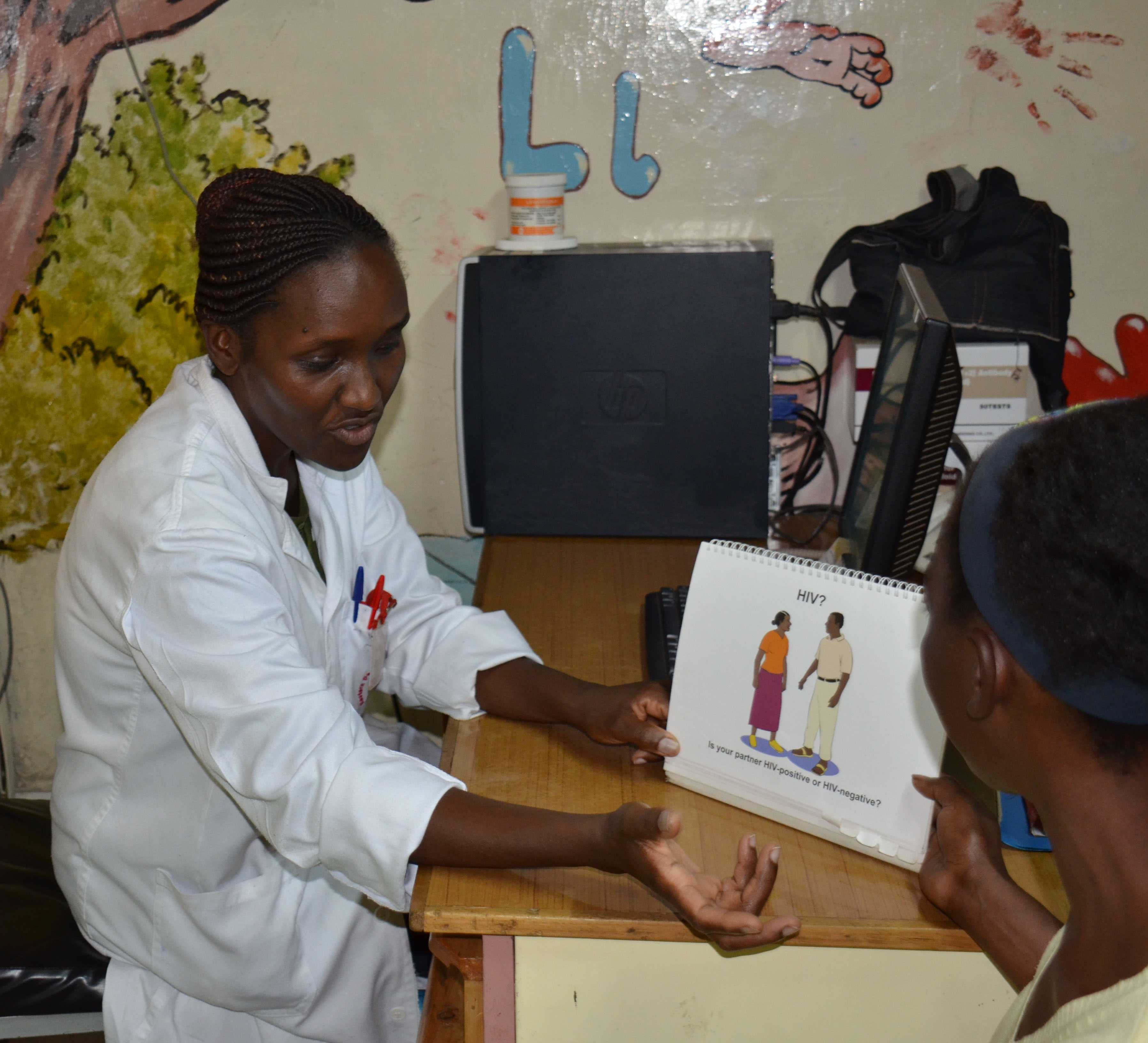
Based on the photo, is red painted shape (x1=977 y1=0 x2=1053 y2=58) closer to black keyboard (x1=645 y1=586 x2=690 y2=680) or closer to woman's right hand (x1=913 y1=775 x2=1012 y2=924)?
black keyboard (x1=645 y1=586 x2=690 y2=680)

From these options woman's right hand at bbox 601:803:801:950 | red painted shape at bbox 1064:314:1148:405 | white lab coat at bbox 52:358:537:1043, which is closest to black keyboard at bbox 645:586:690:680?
white lab coat at bbox 52:358:537:1043

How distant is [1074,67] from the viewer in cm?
178

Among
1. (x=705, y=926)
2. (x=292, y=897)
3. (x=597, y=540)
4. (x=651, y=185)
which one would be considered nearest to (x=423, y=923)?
(x=705, y=926)

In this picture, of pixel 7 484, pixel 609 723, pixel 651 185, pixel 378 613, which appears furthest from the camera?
pixel 7 484

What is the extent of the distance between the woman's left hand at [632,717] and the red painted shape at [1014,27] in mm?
1252

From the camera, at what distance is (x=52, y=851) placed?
1.23 m

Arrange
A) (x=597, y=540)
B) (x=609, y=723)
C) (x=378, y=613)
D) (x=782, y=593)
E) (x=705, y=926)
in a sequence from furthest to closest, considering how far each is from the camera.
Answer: (x=597, y=540) → (x=378, y=613) → (x=609, y=723) → (x=782, y=593) → (x=705, y=926)

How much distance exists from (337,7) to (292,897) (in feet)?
4.60

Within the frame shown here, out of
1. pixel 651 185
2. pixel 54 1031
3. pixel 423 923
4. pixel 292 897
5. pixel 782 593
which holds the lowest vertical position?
pixel 54 1031

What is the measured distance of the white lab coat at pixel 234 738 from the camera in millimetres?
978

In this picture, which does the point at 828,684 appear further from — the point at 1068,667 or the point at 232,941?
the point at 232,941

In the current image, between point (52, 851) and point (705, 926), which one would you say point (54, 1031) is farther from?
point (705, 926)

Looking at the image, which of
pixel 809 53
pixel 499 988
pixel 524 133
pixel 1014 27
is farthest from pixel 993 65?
pixel 499 988

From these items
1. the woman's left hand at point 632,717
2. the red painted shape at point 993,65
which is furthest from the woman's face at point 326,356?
the red painted shape at point 993,65
